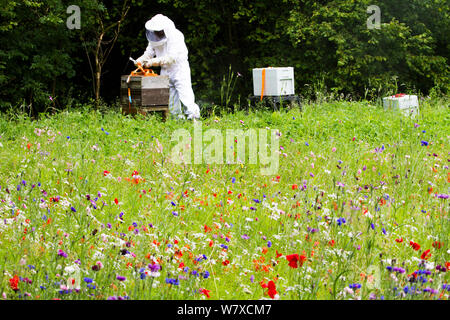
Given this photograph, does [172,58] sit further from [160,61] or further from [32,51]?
[32,51]

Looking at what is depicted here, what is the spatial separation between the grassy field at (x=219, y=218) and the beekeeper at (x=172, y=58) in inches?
90.2

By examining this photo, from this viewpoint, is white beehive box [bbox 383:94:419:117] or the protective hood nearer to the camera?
the protective hood

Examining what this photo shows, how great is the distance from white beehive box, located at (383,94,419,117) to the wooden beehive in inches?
165

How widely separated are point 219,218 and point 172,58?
6476 millimetres

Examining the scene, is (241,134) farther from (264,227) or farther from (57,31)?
(57,31)

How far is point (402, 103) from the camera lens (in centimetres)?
1056

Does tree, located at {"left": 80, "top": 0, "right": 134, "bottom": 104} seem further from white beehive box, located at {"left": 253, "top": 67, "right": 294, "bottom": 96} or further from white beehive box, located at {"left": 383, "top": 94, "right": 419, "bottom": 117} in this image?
white beehive box, located at {"left": 383, "top": 94, "right": 419, "bottom": 117}

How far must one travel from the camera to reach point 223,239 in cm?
362

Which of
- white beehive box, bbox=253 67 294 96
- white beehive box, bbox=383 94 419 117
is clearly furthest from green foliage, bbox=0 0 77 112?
white beehive box, bbox=383 94 419 117

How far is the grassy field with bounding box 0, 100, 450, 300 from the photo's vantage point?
2.71 metres

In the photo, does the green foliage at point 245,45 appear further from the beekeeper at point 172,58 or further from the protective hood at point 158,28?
the protective hood at point 158,28

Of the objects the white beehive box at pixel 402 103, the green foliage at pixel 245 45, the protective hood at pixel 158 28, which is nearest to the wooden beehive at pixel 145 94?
the protective hood at pixel 158 28

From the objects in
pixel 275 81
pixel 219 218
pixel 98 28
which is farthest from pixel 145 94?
pixel 98 28

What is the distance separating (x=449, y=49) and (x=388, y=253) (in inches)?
576
